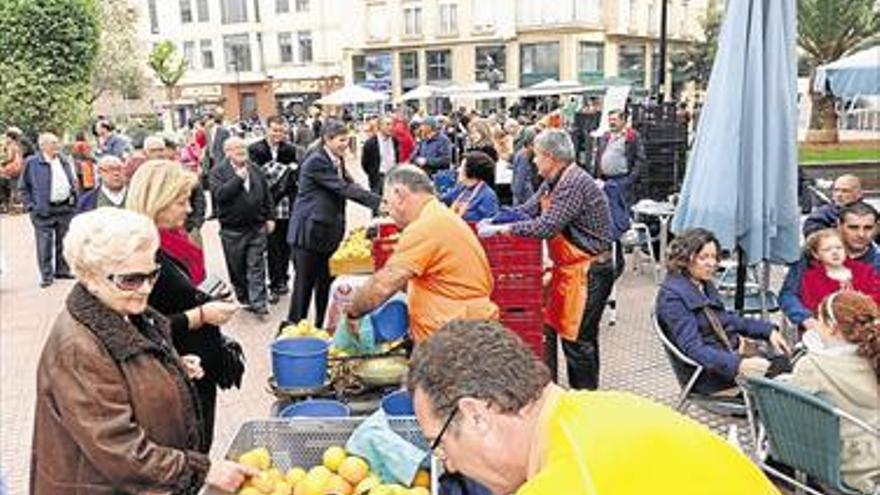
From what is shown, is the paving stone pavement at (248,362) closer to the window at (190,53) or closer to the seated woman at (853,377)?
the seated woman at (853,377)

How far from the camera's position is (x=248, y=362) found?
6820mm

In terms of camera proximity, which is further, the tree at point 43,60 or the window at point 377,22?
the window at point 377,22

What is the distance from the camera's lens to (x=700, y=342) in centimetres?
431

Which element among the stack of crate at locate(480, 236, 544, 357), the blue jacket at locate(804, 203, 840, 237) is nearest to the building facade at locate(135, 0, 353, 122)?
the blue jacket at locate(804, 203, 840, 237)

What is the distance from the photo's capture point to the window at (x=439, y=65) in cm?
4878

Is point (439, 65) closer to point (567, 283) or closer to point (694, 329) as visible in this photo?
point (567, 283)

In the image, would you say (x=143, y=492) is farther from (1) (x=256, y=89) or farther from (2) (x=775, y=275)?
(1) (x=256, y=89)

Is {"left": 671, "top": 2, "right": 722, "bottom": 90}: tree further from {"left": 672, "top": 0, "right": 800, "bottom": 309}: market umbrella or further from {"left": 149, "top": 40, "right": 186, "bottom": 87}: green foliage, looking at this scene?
{"left": 672, "top": 0, "right": 800, "bottom": 309}: market umbrella

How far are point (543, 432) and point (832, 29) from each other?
26639mm

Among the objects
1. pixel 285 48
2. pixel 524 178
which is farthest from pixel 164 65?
pixel 524 178

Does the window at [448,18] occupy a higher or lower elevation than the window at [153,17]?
lower

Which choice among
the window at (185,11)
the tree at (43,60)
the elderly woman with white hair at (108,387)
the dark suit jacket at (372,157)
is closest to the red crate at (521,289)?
the elderly woman with white hair at (108,387)

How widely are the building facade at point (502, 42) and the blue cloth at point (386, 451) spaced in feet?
138

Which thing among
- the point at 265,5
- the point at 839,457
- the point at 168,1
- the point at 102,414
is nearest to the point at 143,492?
the point at 102,414
